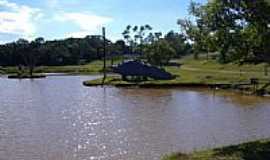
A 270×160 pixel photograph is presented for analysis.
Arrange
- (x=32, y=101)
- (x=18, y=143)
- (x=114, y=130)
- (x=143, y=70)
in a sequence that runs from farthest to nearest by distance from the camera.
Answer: (x=143, y=70)
(x=32, y=101)
(x=114, y=130)
(x=18, y=143)

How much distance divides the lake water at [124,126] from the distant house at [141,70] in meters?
23.8

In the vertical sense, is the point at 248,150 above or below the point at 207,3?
below

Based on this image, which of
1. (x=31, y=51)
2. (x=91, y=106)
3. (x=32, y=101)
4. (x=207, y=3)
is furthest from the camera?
(x=31, y=51)

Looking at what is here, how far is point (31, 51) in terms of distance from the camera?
129500 millimetres

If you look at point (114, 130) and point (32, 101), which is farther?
point (32, 101)

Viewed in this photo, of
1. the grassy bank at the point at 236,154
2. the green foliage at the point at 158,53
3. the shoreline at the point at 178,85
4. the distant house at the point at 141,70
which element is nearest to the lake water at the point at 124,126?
the grassy bank at the point at 236,154

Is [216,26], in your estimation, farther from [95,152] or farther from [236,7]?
[95,152]

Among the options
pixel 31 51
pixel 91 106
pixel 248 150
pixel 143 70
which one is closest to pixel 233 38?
pixel 248 150

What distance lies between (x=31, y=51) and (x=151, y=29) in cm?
3014

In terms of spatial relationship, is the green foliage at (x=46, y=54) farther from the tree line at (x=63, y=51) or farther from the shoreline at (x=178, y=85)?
the shoreline at (x=178, y=85)

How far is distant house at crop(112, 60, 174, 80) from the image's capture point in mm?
68438

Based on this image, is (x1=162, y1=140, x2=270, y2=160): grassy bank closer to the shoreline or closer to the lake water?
the lake water

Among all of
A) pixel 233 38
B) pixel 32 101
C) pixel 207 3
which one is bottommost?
pixel 32 101

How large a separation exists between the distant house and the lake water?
2378 cm
